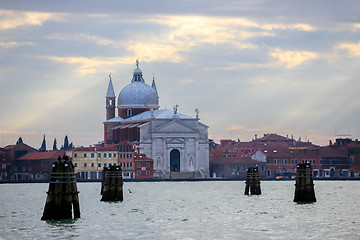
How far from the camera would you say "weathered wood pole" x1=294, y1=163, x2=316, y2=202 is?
50.3 m

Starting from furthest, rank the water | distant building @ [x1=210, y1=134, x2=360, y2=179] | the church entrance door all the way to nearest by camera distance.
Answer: distant building @ [x1=210, y1=134, x2=360, y2=179] < the church entrance door < the water

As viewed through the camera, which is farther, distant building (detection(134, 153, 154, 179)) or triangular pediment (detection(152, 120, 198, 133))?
triangular pediment (detection(152, 120, 198, 133))

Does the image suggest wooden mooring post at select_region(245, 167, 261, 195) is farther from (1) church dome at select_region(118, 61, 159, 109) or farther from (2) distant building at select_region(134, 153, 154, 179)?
(1) church dome at select_region(118, 61, 159, 109)

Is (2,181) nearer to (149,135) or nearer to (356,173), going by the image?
(149,135)

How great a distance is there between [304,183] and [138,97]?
86397mm

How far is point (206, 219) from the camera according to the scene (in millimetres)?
44406

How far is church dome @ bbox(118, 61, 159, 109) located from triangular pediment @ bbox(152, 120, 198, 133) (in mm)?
13165

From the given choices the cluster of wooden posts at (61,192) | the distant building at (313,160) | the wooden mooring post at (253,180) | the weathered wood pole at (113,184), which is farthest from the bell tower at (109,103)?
the cluster of wooden posts at (61,192)

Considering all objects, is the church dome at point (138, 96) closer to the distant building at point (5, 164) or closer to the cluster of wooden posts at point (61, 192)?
the distant building at point (5, 164)

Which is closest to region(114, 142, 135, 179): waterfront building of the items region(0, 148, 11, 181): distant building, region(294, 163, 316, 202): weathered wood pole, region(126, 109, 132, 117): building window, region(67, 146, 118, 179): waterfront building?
region(67, 146, 118, 179): waterfront building

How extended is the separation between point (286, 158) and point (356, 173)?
909 cm

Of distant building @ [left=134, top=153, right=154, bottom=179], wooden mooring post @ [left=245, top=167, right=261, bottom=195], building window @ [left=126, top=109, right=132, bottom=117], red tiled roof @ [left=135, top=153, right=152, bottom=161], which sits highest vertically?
building window @ [left=126, top=109, right=132, bottom=117]

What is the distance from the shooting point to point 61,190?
36.8 metres

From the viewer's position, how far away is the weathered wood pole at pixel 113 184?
5428 cm
